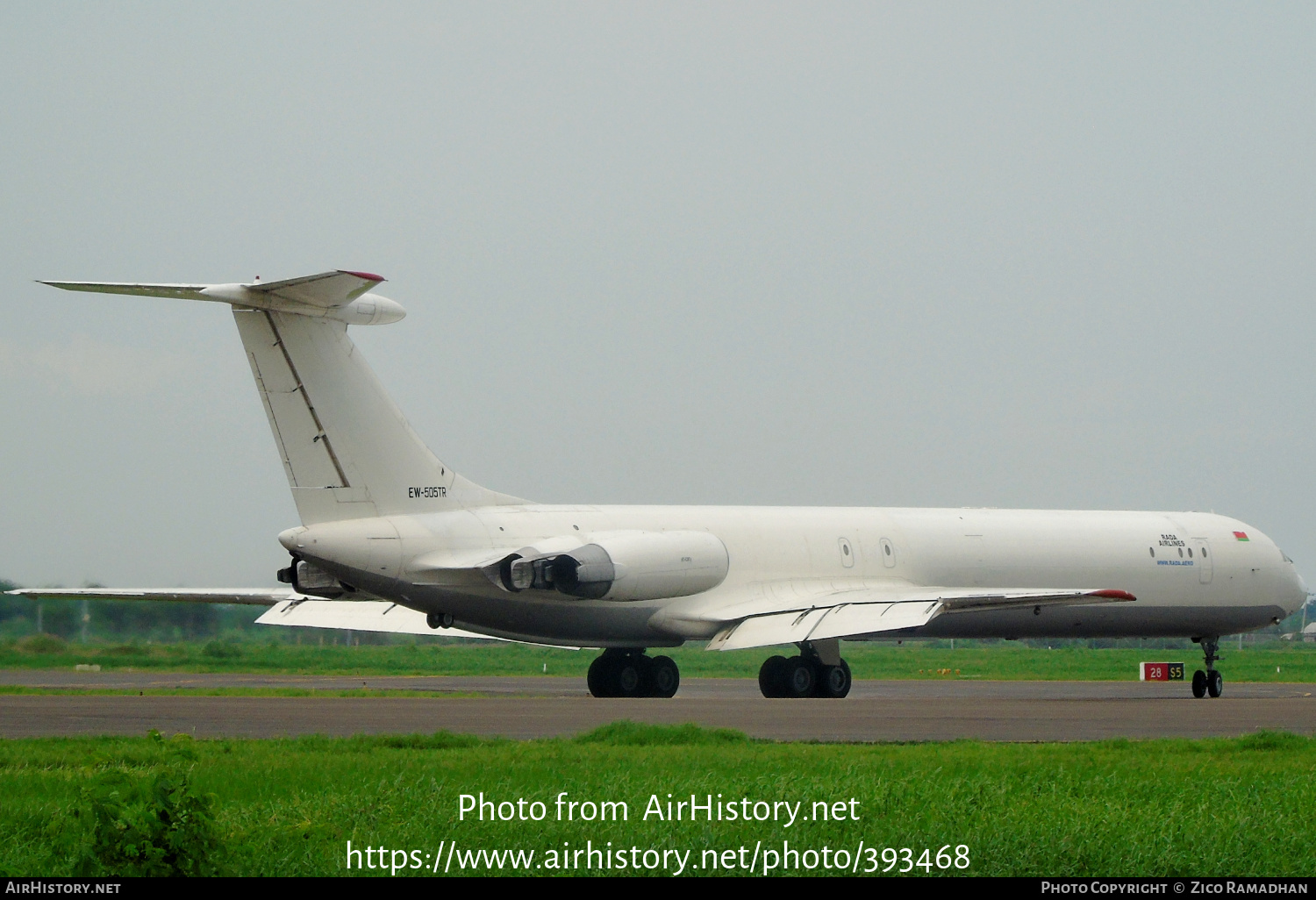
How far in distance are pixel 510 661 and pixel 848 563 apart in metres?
21.1

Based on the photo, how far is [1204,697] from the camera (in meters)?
32.2

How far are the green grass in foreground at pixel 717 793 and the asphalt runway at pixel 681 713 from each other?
2480mm

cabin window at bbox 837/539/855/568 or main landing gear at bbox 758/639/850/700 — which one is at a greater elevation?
cabin window at bbox 837/539/855/568

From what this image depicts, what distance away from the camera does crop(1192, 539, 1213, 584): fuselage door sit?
35.9m

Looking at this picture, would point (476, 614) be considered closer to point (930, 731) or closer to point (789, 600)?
point (789, 600)

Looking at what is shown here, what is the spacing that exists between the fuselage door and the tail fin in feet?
61.5

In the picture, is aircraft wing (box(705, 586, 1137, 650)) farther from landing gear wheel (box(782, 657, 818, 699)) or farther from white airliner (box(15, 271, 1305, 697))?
landing gear wheel (box(782, 657, 818, 699))

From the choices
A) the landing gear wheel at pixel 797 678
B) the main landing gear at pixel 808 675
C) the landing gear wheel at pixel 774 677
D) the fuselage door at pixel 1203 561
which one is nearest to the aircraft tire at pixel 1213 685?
the fuselage door at pixel 1203 561

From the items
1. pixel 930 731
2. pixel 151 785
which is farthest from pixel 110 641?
pixel 151 785

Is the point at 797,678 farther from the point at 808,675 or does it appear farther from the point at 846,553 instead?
the point at 846,553

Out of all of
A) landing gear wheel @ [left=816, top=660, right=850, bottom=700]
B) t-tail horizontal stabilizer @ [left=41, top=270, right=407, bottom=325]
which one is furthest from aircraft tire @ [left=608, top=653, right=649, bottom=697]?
t-tail horizontal stabilizer @ [left=41, top=270, right=407, bottom=325]

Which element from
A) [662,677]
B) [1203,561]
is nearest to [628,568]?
[662,677]

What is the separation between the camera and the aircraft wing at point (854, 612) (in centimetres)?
2664
